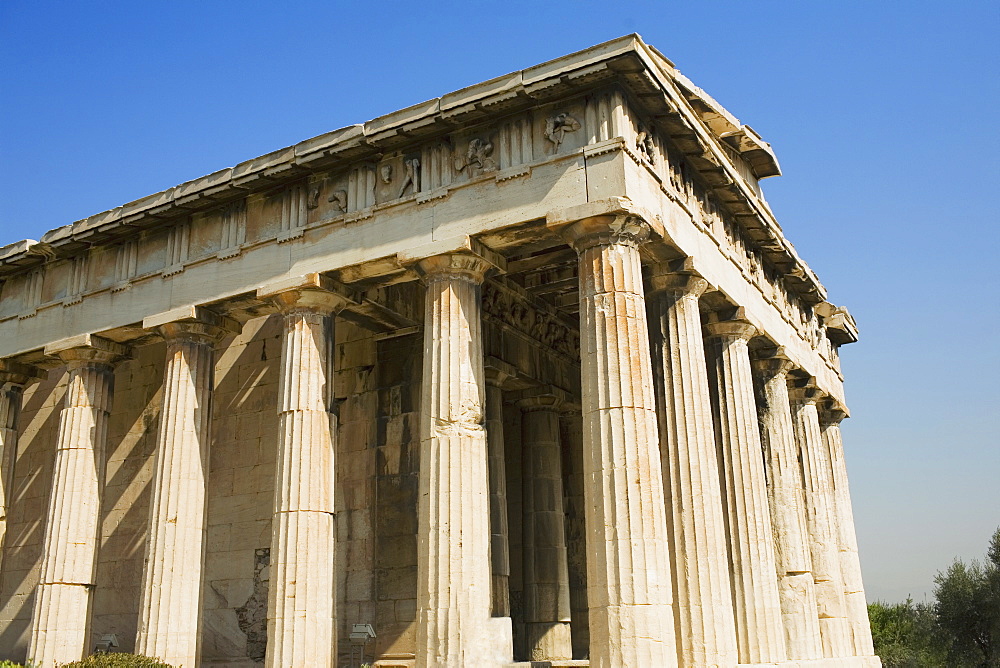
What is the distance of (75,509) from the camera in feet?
68.4

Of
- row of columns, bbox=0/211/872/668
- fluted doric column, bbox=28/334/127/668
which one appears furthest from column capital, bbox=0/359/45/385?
fluted doric column, bbox=28/334/127/668

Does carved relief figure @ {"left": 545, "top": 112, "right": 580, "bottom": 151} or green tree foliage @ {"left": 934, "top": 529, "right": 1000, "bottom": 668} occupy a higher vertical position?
carved relief figure @ {"left": 545, "top": 112, "right": 580, "bottom": 151}

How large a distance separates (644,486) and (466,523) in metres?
3.13

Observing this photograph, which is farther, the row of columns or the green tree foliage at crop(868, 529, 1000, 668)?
the green tree foliage at crop(868, 529, 1000, 668)

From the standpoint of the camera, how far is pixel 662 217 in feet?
55.0

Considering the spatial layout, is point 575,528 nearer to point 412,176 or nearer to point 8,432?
point 412,176

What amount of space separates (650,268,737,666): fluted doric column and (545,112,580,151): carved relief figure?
347cm

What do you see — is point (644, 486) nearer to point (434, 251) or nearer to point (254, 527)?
point (434, 251)

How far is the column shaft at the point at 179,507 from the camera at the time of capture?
1825cm

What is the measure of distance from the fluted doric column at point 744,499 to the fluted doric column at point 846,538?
23.2ft

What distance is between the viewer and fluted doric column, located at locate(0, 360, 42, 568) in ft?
76.7

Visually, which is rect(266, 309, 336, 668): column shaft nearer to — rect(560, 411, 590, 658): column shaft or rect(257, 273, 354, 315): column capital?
rect(257, 273, 354, 315): column capital

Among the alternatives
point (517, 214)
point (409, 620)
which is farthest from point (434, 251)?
point (409, 620)

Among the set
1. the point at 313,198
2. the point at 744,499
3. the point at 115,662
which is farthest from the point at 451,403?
the point at 744,499
